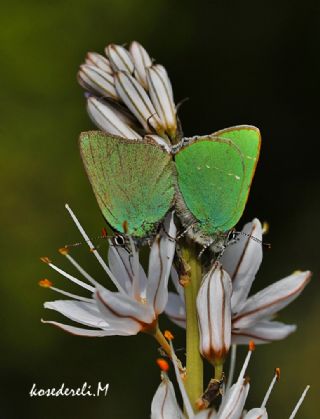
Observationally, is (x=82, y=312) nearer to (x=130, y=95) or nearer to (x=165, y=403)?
(x=165, y=403)

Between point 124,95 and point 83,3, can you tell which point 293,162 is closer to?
point 83,3

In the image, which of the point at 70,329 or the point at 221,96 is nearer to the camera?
the point at 70,329

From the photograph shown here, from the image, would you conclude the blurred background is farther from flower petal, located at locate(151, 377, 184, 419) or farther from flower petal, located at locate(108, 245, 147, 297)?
flower petal, located at locate(151, 377, 184, 419)

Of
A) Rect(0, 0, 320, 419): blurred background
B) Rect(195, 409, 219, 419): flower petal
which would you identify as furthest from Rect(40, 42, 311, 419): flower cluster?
Rect(0, 0, 320, 419): blurred background

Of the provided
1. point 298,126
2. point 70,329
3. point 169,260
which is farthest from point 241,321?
point 298,126

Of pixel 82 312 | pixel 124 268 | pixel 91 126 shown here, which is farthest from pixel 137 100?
pixel 91 126

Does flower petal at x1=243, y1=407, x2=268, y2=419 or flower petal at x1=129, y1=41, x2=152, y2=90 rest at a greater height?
flower petal at x1=129, y1=41, x2=152, y2=90
